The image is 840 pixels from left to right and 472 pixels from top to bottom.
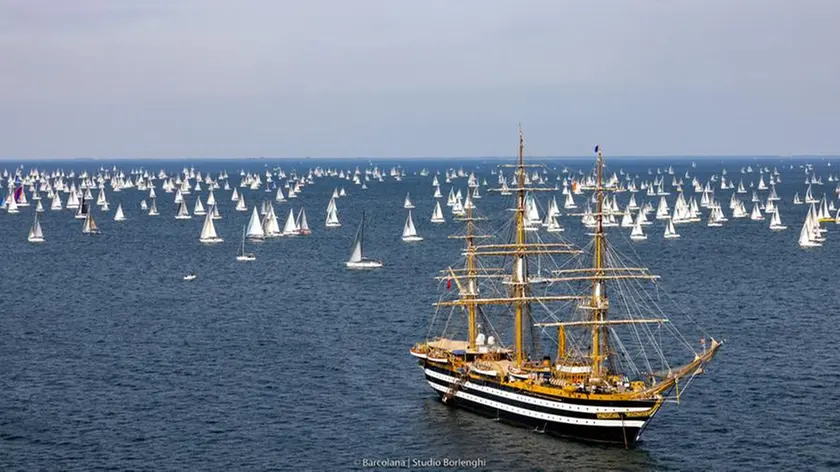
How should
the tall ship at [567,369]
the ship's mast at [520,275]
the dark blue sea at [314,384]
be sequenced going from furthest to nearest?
the ship's mast at [520,275] < the tall ship at [567,369] < the dark blue sea at [314,384]

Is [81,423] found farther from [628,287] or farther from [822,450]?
[628,287]

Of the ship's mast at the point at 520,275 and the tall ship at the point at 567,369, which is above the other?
the ship's mast at the point at 520,275

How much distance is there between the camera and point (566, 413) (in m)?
79.8

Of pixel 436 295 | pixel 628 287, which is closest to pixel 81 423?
pixel 436 295

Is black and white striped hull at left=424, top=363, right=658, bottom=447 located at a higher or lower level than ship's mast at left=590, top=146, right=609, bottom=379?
lower

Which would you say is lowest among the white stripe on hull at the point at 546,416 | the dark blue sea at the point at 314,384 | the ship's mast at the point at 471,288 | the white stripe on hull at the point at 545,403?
the dark blue sea at the point at 314,384

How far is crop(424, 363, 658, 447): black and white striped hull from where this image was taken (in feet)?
256

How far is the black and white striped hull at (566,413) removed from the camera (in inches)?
3068

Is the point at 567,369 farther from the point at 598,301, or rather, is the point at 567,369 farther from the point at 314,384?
the point at 314,384

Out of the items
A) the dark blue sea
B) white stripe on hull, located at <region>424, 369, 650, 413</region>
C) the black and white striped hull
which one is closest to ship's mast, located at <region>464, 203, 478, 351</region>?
the dark blue sea

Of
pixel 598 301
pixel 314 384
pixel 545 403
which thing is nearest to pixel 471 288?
pixel 598 301

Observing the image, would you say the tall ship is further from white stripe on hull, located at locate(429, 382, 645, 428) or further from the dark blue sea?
the dark blue sea

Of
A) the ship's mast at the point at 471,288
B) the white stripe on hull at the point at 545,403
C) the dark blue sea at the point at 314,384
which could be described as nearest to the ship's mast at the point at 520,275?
the ship's mast at the point at 471,288

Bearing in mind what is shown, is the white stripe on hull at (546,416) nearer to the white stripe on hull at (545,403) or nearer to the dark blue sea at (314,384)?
the white stripe on hull at (545,403)
